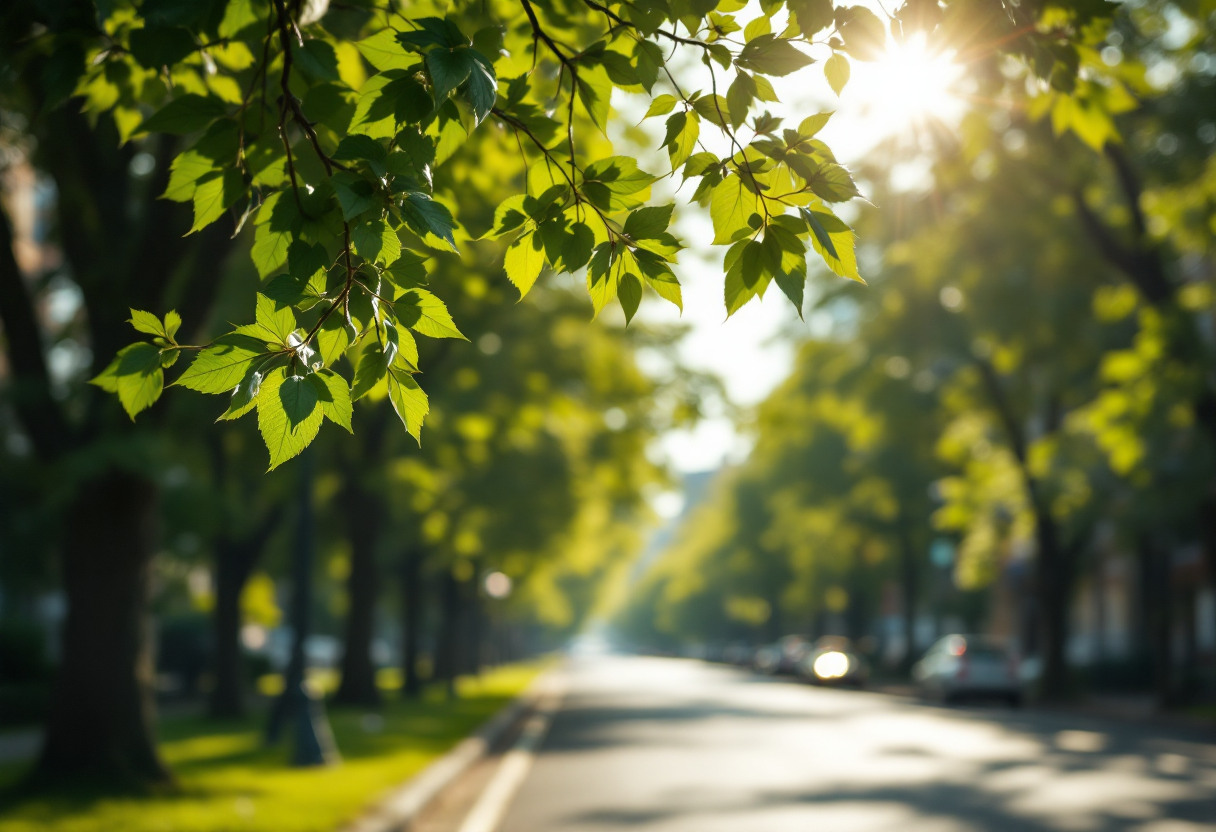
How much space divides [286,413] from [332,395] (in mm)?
137

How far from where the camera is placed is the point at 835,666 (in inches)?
1737

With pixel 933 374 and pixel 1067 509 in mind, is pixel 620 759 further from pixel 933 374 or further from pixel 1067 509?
pixel 933 374

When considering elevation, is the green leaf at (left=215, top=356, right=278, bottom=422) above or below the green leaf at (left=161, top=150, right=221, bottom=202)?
below

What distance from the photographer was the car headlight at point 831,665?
1714 inches

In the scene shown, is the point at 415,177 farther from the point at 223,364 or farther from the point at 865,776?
the point at 865,776

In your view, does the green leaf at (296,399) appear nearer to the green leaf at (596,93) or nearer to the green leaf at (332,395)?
the green leaf at (332,395)

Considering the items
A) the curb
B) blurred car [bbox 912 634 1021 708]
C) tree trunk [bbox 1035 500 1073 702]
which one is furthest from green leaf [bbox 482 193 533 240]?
tree trunk [bbox 1035 500 1073 702]

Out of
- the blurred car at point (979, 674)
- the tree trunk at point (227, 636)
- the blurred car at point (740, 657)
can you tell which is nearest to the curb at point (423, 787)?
the tree trunk at point (227, 636)

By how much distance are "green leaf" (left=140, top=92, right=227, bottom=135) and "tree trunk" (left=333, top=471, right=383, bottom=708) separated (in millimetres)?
21784

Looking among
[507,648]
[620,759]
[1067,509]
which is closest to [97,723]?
[620,759]

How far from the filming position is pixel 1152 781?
1216 cm

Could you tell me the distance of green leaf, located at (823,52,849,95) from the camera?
11.3 ft

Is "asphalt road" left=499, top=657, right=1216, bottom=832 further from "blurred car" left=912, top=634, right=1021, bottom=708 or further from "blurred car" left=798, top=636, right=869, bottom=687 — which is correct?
"blurred car" left=798, top=636, right=869, bottom=687

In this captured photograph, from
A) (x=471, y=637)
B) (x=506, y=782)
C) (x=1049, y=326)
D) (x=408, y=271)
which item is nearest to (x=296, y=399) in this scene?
(x=408, y=271)
